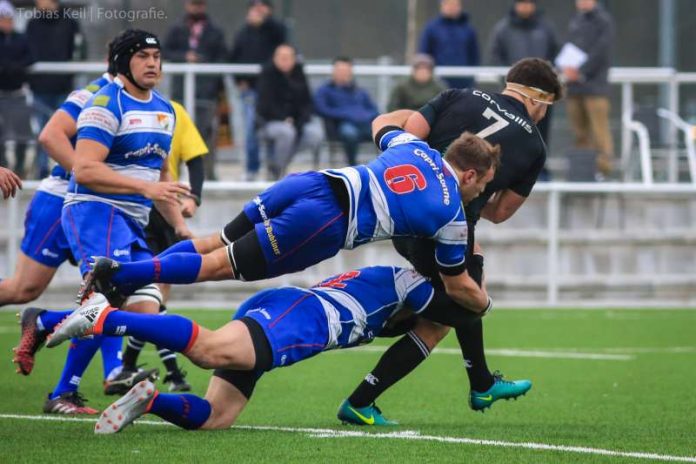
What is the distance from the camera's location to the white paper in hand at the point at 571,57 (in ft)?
57.5

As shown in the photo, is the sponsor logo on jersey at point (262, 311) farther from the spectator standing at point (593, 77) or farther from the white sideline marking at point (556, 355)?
the spectator standing at point (593, 77)

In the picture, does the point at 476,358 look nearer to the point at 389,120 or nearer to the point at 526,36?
the point at 389,120

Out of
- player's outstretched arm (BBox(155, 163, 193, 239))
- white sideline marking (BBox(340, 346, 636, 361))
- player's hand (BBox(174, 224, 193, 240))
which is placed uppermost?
player's outstretched arm (BBox(155, 163, 193, 239))

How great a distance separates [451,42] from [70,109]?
10167 mm

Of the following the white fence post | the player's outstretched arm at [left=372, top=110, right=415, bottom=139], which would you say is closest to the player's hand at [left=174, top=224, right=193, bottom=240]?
the player's outstretched arm at [left=372, top=110, right=415, bottom=139]

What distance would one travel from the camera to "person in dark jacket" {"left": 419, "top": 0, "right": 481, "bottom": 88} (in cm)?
1814

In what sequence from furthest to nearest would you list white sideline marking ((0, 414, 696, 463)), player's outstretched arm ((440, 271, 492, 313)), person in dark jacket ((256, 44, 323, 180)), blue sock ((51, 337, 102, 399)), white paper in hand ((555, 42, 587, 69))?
white paper in hand ((555, 42, 587, 69)) < person in dark jacket ((256, 44, 323, 180)) < blue sock ((51, 337, 102, 399)) < player's outstretched arm ((440, 271, 492, 313)) < white sideline marking ((0, 414, 696, 463))

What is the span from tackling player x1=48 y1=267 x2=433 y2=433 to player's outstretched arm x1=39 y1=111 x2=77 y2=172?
1.85m

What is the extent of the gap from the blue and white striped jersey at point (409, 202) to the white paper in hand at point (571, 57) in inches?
419

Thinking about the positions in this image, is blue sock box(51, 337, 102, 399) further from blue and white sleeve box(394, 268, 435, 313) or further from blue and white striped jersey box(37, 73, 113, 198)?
blue and white sleeve box(394, 268, 435, 313)

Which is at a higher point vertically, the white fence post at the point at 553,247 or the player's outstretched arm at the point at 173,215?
the player's outstretched arm at the point at 173,215

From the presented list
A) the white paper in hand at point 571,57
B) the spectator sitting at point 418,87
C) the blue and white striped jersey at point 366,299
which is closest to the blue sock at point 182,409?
the blue and white striped jersey at point 366,299

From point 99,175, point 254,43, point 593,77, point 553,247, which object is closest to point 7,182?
point 99,175

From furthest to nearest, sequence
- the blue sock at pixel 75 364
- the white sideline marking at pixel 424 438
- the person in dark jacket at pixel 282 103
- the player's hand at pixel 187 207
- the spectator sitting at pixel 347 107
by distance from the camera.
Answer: the spectator sitting at pixel 347 107 → the person in dark jacket at pixel 282 103 → the player's hand at pixel 187 207 → the blue sock at pixel 75 364 → the white sideline marking at pixel 424 438
